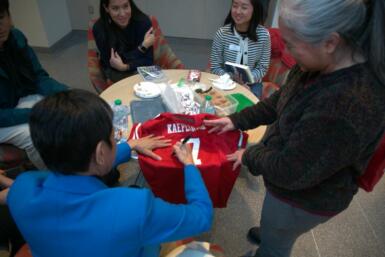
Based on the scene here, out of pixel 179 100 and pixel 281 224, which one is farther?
pixel 179 100

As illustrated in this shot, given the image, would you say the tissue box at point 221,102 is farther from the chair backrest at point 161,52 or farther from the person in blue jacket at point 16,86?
the person in blue jacket at point 16,86

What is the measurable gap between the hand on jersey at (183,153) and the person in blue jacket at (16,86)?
3.46 feet

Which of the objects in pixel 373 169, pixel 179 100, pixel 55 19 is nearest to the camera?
pixel 373 169

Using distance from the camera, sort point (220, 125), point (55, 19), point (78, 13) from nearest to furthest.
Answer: point (220, 125) < point (55, 19) < point (78, 13)

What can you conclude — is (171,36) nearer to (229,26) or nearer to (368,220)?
(229,26)

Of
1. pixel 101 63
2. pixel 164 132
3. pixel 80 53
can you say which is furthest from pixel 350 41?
pixel 80 53

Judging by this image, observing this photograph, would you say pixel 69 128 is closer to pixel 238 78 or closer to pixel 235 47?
pixel 238 78

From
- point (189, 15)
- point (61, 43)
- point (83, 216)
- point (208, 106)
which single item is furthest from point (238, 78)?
point (61, 43)

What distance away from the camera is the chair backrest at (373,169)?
2.87 ft

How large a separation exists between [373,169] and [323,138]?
0.32 m

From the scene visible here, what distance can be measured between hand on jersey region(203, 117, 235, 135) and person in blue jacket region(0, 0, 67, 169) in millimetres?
1131

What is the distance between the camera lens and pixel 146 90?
5.68 ft

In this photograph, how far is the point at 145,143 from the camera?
1250 millimetres

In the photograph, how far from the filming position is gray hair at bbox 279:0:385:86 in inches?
25.3
